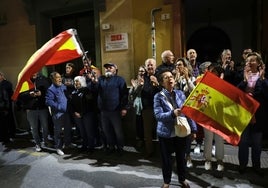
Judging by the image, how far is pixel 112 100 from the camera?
19.4 feet

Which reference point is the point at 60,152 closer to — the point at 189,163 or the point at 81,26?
the point at 189,163

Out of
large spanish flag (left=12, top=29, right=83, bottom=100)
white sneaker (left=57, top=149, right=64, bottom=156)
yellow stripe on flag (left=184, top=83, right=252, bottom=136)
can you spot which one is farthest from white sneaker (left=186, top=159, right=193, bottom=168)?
white sneaker (left=57, top=149, right=64, bottom=156)

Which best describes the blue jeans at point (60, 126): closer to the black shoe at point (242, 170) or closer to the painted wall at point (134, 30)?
the painted wall at point (134, 30)

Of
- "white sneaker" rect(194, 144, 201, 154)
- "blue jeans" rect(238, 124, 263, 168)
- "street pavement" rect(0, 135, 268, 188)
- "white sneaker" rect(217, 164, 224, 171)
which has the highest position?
"blue jeans" rect(238, 124, 263, 168)

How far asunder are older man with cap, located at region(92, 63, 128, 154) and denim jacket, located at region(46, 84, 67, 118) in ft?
3.01

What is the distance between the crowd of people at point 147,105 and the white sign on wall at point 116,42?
1445mm

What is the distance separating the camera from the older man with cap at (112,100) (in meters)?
5.92

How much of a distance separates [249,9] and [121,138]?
6.53 metres

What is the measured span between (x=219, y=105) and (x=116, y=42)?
4355 mm

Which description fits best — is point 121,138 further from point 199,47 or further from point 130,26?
point 199,47

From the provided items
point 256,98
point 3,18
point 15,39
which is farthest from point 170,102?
point 3,18

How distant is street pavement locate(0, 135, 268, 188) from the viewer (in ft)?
15.0

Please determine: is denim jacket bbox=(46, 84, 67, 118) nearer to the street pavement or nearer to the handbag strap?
the street pavement

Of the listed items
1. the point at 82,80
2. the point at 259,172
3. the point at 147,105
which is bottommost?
the point at 259,172
